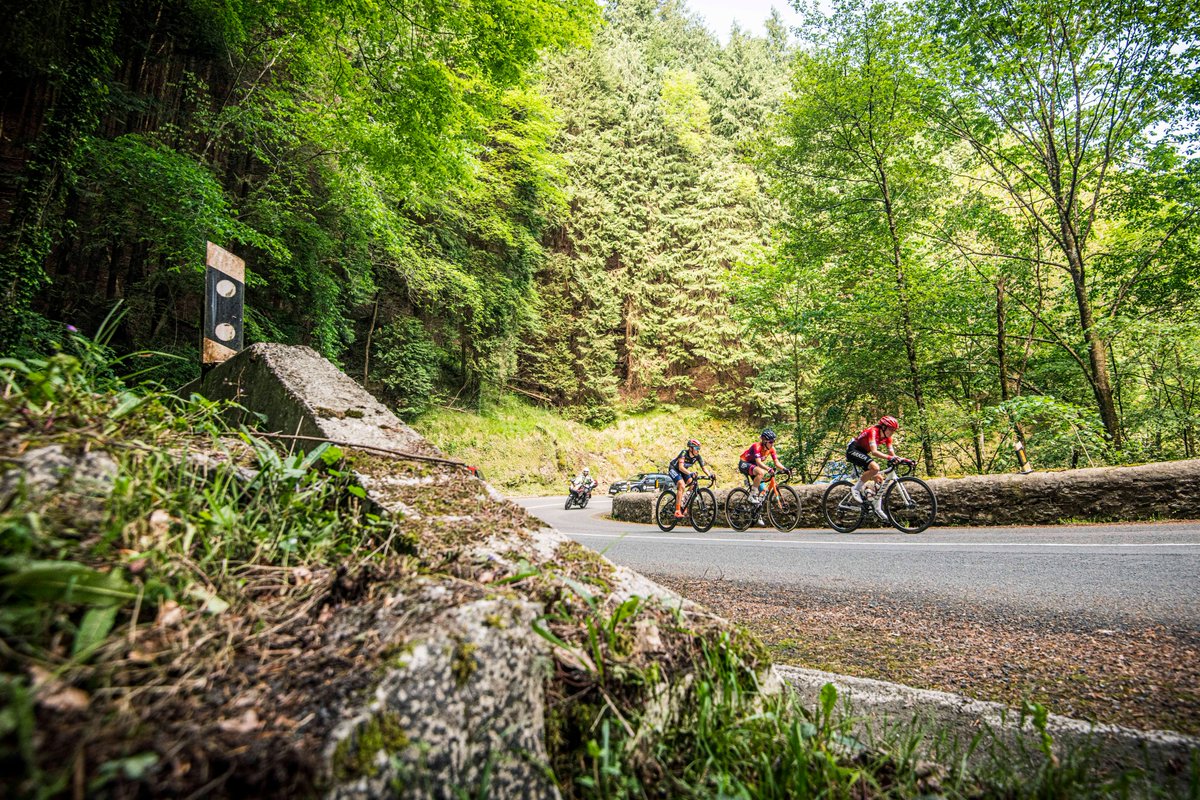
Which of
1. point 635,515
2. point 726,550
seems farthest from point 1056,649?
point 635,515

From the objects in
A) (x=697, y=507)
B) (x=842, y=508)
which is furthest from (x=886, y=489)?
(x=697, y=507)

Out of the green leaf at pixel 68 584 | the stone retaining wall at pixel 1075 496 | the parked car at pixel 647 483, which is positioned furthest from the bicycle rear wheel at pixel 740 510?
the parked car at pixel 647 483

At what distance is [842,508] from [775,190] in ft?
28.3

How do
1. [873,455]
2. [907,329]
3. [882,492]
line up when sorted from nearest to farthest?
1. [882,492]
2. [873,455]
3. [907,329]

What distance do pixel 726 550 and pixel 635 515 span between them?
578cm

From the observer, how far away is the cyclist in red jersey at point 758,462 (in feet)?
29.4

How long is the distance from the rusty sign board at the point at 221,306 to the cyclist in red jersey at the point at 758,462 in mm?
7700

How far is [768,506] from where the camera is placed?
9.01 meters

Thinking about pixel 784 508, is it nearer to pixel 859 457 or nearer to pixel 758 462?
pixel 758 462

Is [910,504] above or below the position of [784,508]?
above

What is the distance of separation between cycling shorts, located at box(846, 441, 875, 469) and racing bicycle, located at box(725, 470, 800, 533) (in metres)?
1.27

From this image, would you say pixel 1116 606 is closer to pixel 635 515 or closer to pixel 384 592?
pixel 384 592

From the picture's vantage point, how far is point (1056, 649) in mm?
2285

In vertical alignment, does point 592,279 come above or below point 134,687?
above
